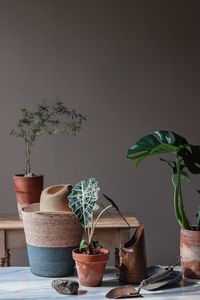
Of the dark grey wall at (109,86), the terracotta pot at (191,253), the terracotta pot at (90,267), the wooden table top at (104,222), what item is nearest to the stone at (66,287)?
the terracotta pot at (90,267)

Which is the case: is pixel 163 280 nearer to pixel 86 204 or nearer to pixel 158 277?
pixel 158 277

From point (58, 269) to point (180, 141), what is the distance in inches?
22.9

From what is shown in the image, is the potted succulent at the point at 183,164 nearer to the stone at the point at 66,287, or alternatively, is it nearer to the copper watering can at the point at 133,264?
the copper watering can at the point at 133,264

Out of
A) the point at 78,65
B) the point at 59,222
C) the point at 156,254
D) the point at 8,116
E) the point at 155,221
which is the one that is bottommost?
the point at 156,254

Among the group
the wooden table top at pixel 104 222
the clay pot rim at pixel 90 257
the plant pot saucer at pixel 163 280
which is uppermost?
the clay pot rim at pixel 90 257

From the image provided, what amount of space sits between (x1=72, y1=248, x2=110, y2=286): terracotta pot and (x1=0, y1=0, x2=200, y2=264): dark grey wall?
1853 millimetres

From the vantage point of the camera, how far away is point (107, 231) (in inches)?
87.4

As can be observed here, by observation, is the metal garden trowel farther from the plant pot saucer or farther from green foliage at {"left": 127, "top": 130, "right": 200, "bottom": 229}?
green foliage at {"left": 127, "top": 130, "right": 200, "bottom": 229}

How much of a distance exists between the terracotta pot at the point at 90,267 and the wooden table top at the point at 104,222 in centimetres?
76

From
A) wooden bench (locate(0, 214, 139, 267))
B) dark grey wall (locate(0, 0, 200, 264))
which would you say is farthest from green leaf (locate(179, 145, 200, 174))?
dark grey wall (locate(0, 0, 200, 264))

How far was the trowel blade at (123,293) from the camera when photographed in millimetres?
1339

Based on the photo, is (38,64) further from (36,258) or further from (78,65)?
(36,258)

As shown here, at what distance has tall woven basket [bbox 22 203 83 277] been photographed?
1526 mm

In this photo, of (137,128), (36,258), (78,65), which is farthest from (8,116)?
(36,258)
